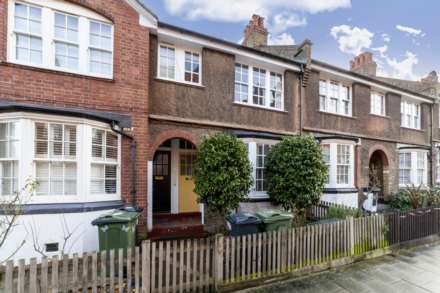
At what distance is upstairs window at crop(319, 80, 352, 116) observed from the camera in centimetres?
1238

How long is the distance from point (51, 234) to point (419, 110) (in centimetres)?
2076

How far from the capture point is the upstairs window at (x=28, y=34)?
653 cm

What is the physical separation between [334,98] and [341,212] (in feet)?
21.5

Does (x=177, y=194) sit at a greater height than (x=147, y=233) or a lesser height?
greater

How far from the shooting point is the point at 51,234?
6137 millimetres

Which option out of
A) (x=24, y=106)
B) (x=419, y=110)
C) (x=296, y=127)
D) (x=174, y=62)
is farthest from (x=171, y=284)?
(x=419, y=110)

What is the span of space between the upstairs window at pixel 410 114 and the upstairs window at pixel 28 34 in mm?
18277

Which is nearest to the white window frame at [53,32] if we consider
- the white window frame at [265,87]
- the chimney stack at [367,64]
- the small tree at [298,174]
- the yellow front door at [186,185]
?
the yellow front door at [186,185]

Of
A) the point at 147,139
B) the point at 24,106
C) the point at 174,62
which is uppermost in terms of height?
the point at 174,62

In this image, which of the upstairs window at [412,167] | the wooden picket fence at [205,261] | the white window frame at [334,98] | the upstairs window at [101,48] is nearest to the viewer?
the wooden picket fence at [205,261]

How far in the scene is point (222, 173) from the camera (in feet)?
24.7

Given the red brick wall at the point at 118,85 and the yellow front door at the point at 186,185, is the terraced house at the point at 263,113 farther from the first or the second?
the red brick wall at the point at 118,85

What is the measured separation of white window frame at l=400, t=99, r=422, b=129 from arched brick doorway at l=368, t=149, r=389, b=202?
2.62 metres

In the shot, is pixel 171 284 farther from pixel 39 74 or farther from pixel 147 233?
pixel 39 74
